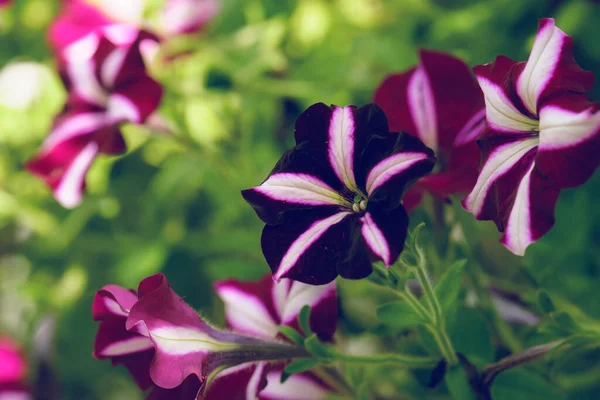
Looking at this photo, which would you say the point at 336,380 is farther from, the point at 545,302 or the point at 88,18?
the point at 88,18

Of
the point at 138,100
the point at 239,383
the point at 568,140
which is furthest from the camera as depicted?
the point at 138,100

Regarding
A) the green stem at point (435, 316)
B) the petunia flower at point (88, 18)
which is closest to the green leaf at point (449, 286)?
the green stem at point (435, 316)

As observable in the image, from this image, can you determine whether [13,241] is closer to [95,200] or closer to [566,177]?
[95,200]

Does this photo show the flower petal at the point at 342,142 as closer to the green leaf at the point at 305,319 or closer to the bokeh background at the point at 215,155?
the green leaf at the point at 305,319

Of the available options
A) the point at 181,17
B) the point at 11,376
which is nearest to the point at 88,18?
the point at 181,17

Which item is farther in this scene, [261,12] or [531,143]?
[261,12]

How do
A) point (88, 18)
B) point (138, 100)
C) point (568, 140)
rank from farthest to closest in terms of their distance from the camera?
point (88, 18)
point (138, 100)
point (568, 140)

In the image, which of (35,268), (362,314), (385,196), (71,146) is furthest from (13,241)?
(385,196)
